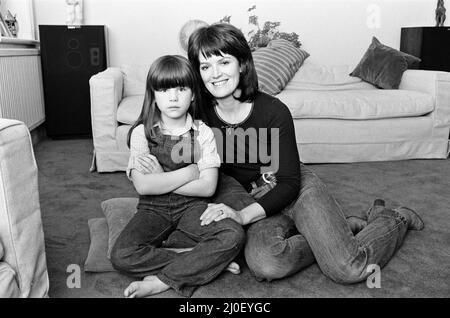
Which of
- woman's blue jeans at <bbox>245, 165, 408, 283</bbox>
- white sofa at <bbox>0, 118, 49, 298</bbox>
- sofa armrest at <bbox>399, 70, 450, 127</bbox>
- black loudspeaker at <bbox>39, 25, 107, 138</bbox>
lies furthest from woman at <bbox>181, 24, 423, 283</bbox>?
black loudspeaker at <bbox>39, 25, 107, 138</bbox>

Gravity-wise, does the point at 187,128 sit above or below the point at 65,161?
above

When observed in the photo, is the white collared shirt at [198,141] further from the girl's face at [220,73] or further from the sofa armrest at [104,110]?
the sofa armrest at [104,110]

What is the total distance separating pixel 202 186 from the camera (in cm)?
139

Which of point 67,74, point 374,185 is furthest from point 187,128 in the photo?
point 67,74

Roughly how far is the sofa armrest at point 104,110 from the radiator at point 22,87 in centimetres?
67

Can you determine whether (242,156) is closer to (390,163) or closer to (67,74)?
(390,163)

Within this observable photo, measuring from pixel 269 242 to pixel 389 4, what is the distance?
11.4ft

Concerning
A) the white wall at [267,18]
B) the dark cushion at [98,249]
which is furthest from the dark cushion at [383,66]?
the dark cushion at [98,249]

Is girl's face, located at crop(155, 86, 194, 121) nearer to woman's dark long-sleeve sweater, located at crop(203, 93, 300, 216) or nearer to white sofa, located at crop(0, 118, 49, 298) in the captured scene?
woman's dark long-sleeve sweater, located at crop(203, 93, 300, 216)

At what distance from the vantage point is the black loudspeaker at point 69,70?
11.5ft

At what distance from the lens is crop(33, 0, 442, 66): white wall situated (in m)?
3.85

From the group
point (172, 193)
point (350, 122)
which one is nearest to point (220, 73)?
point (172, 193)

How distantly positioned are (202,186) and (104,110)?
1.40 meters

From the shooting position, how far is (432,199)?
218 centimetres
